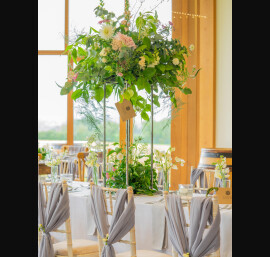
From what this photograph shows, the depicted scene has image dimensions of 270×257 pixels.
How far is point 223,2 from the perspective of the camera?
6578 mm

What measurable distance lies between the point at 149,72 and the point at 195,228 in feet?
3.71

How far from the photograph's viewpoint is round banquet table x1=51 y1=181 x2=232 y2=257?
2.51 metres

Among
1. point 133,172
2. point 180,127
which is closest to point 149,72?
point 133,172

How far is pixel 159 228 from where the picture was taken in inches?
106

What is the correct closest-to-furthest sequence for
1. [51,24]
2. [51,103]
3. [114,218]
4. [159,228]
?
[114,218], [159,228], [51,24], [51,103]

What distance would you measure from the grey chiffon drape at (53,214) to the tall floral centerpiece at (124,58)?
0.67 meters

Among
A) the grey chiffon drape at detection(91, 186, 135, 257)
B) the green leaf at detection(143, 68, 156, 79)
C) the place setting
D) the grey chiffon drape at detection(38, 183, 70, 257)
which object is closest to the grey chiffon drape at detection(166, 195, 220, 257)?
the place setting

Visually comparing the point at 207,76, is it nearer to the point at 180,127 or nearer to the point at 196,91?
the point at 196,91

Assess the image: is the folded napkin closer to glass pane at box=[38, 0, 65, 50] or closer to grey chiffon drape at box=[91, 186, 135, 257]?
grey chiffon drape at box=[91, 186, 135, 257]

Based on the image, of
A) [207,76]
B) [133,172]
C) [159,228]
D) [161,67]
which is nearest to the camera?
[159,228]
